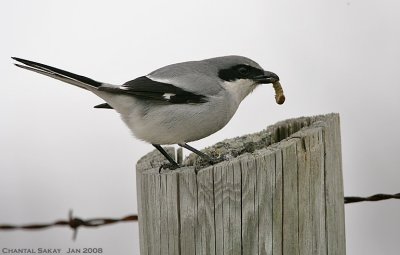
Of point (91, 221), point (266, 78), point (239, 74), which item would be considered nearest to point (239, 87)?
point (239, 74)

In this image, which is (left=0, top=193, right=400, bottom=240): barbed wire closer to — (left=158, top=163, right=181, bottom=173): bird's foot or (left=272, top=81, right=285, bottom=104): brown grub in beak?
(left=158, top=163, right=181, bottom=173): bird's foot

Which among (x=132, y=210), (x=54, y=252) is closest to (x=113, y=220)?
(x=54, y=252)

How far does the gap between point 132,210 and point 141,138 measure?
2.09 meters

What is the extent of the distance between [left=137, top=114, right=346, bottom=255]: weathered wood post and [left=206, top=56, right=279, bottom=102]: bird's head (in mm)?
1386

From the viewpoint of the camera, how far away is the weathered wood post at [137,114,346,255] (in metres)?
3.11

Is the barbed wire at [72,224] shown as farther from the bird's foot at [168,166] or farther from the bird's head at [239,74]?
the bird's head at [239,74]

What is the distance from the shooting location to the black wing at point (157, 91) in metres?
4.36

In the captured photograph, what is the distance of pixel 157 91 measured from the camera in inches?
171

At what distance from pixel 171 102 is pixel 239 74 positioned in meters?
0.59

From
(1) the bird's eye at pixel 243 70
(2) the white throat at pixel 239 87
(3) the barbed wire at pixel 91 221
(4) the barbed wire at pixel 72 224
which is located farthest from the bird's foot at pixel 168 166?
(1) the bird's eye at pixel 243 70

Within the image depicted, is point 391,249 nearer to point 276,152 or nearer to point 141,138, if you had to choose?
point 141,138

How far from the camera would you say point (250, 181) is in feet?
10.2

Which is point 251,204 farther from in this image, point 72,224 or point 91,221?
point 72,224

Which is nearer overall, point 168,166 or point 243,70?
point 168,166
